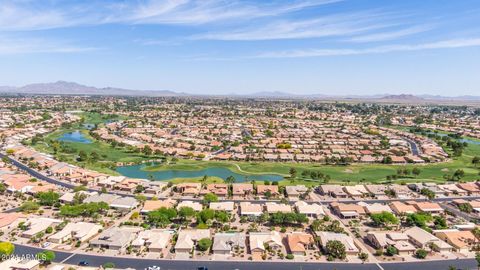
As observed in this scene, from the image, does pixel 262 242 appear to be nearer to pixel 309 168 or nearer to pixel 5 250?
pixel 5 250

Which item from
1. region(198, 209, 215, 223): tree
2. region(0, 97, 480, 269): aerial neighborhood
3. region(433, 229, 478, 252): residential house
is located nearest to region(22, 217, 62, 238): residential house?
region(0, 97, 480, 269): aerial neighborhood

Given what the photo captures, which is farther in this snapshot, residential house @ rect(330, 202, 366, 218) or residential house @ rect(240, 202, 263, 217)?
residential house @ rect(330, 202, 366, 218)

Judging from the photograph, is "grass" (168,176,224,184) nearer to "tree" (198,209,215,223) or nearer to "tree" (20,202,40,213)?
"tree" (198,209,215,223)

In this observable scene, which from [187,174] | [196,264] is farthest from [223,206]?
[187,174]

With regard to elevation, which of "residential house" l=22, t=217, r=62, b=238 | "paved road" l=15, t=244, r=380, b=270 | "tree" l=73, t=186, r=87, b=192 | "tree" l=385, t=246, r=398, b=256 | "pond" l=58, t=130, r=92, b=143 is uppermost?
"pond" l=58, t=130, r=92, b=143

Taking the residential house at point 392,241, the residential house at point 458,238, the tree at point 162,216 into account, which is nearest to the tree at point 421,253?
the residential house at point 392,241

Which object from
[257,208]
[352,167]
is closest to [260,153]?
[352,167]

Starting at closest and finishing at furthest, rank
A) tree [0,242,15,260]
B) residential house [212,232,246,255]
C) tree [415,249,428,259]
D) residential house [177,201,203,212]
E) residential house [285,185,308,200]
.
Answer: tree [0,242,15,260], tree [415,249,428,259], residential house [212,232,246,255], residential house [177,201,203,212], residential house [285,185,308,200]
